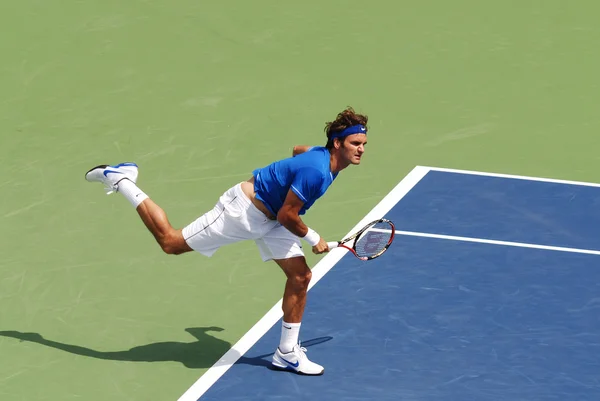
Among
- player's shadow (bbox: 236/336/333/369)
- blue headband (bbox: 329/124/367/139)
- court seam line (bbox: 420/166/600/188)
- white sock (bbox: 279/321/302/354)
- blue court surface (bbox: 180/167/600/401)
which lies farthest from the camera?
court seam line (bbox: 420/166/600/188)

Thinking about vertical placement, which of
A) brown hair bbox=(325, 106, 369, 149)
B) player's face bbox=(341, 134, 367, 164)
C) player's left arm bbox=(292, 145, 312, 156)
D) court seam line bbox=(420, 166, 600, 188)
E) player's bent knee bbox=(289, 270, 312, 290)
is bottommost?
court seam line bbox=(420, 166, 600, 188)

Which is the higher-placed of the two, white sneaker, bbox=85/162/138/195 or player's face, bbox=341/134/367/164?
player's face, bbox=341/134/367/164

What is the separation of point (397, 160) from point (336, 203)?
1.31 m

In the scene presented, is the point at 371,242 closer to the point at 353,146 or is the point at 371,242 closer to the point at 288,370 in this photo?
the point at 353,146

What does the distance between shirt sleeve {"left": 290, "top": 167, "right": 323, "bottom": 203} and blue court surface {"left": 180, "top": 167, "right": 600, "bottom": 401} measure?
60.1 inches

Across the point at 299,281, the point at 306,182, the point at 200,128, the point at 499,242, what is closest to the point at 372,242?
the point at 299,281

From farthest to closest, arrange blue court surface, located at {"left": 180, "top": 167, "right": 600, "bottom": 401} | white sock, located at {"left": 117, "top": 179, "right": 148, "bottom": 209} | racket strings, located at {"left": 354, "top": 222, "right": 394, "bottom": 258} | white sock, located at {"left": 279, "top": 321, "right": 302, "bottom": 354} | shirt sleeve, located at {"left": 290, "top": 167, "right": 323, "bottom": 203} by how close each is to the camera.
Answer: white sock, located at {"left": 117, "top": 179, "right": 148, "bottom": 209}
racket strings, located at {"left": 354, "top": 222, "right": 394, "bottom": 258}
white sock, located at {"left": 279, "top": 321, "right": 302, "bottom": 354}
blue court surface, located at {"left": 180, "top": 167, "right": 600, "bottom": 401}
shirt sleeve, located at {"left": 290, "top": 167, "right": 323, "bottom": 203}

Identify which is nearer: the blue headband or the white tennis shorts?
the blue headband

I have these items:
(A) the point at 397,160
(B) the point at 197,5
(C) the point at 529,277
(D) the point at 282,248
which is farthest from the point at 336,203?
(B) the point at 197,5

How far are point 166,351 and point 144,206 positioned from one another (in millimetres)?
1229

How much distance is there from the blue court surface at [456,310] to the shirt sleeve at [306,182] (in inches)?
60.1

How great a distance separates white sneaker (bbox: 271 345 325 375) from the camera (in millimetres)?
11836

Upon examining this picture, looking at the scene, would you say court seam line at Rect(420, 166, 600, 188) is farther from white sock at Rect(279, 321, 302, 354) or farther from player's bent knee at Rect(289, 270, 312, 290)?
white sock at Rect(279, 321, 302, 354)

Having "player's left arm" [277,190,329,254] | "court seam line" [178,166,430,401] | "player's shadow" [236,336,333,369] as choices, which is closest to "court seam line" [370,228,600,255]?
"court seam line" [178,166,430,401]
